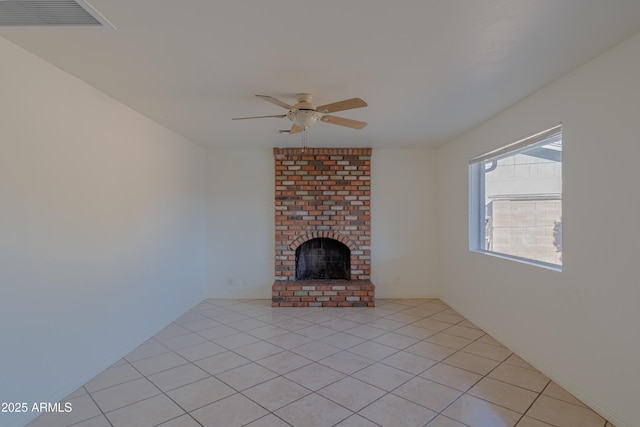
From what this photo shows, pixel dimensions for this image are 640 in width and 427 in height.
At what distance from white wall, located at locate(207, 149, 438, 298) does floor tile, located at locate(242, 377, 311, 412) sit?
8.57 ft

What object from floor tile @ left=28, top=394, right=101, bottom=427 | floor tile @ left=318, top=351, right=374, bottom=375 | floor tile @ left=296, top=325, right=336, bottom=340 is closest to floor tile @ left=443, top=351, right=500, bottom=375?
floor tile @ left=318, top=351, right=374, bottom=375

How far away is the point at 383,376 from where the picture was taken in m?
2.58

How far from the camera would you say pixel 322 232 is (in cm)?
496

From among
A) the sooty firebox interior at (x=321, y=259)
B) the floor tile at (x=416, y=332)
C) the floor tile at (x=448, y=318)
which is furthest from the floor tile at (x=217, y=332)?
the floor tile at (x=448, y=318)

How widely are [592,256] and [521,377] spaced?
111cm

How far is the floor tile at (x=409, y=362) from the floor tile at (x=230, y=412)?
1.21 m

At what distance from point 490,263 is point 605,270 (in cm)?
142

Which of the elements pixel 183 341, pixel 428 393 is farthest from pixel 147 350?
pixel 428 393

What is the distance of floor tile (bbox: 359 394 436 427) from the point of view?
201 cm

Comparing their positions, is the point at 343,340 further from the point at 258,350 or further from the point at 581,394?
the point at 581,394

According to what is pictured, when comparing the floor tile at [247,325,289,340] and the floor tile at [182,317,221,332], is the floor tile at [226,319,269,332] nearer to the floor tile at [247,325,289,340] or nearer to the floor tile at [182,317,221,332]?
the floor tile at [247,325,289,340]

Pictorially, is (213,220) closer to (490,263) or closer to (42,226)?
(42,226)

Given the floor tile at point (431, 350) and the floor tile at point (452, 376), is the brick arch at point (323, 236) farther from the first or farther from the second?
the floor tile at point (452, 376)

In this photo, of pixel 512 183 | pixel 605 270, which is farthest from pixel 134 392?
pixel 512 183
